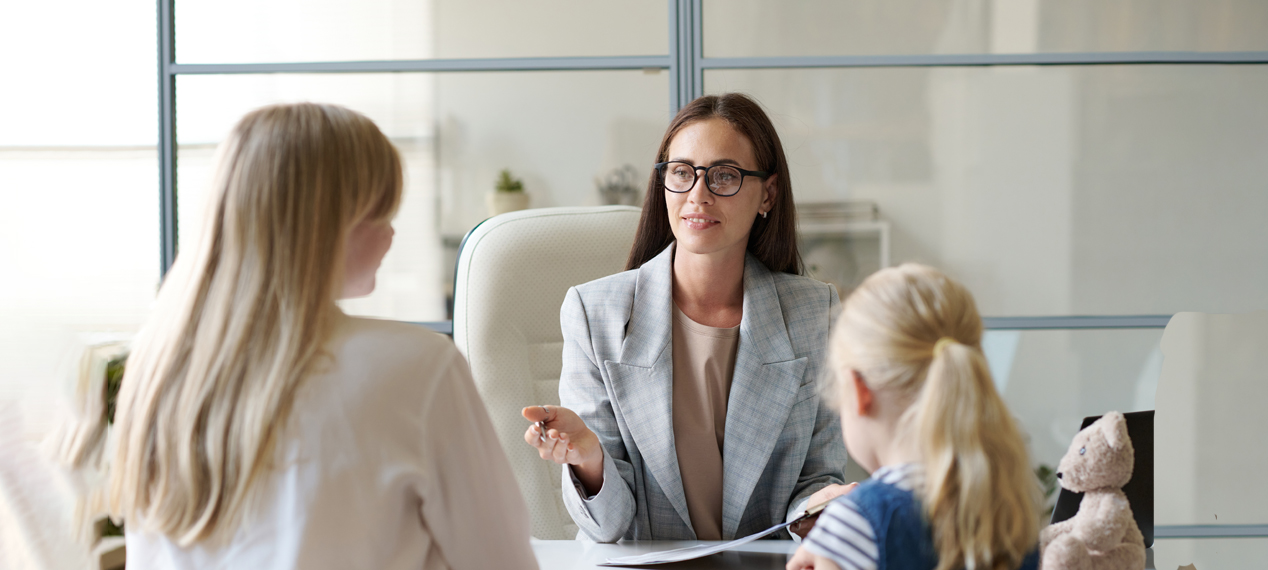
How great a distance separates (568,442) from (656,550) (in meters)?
0.21

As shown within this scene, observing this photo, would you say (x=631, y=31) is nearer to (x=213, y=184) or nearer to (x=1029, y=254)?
(x=1029, y=254)

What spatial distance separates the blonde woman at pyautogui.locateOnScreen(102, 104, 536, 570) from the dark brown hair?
2.62 feet

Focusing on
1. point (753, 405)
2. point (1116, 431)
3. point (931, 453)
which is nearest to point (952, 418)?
point (931, 453)

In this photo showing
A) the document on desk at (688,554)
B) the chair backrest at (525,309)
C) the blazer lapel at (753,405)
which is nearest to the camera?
the document on desk at (688,554)

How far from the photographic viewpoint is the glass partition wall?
7.64 ft

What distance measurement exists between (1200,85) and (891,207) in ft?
3.04

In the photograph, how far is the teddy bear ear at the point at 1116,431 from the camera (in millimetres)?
789

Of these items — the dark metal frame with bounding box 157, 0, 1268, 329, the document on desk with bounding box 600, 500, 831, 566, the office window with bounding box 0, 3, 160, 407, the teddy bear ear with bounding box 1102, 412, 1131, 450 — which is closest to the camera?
the teddy bear ear with bounding box 1102, 412, 1131, 450

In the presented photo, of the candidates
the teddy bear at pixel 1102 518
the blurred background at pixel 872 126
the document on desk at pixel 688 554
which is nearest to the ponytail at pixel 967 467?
the teddy bear at pixel 1102 518

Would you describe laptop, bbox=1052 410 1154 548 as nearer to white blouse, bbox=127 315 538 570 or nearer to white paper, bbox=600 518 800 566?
white paper, bbox=600 518 800 566

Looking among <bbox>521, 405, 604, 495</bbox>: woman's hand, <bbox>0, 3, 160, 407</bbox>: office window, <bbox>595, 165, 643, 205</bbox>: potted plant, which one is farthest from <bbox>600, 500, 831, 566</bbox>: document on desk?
<bbox>0, 3, 160, 407</bbox>: office window

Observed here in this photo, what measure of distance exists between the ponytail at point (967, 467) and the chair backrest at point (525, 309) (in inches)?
47.4

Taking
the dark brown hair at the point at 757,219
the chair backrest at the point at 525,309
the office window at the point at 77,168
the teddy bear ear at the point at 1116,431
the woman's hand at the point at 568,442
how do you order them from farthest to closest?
1. the office window at the point at 77,168
2. the chair backrest at the point at 525,309
3. the dark brown hair at the point at 757,219
4. the woman's hand at the point at 568,442
5. the teddy bear ear at the point at 1116,431

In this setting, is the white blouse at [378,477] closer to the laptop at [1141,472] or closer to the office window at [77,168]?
the laptop at [1141,472]
